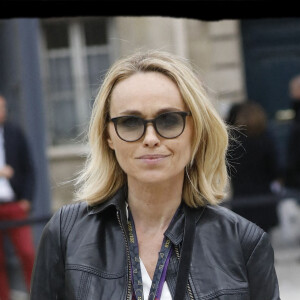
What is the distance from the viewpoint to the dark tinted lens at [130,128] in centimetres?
192

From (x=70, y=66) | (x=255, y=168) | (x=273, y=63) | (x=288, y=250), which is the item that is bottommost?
(x=288, y=250)

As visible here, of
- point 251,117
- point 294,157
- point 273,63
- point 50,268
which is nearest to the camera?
point 50,268

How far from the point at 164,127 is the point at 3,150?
4178 millimetres

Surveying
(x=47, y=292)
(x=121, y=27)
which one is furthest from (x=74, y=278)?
(x=121, y=27)

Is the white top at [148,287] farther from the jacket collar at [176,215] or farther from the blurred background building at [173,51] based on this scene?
the blurred background building at [173,51]

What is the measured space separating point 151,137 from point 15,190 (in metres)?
4.25

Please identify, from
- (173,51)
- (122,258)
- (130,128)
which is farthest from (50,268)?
(173,51)

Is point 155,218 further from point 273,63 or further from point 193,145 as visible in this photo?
point 273,63

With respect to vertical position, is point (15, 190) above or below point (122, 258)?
below

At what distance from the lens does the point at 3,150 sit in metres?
5.93

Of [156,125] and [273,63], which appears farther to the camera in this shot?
[273,63]

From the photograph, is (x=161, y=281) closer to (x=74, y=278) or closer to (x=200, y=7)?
(x=74, y=278)

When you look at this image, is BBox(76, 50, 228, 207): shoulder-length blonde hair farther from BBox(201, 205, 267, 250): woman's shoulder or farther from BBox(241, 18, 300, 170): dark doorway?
BBox(241, 18, 300, 170): dark doorway

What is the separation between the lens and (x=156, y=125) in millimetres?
1917
